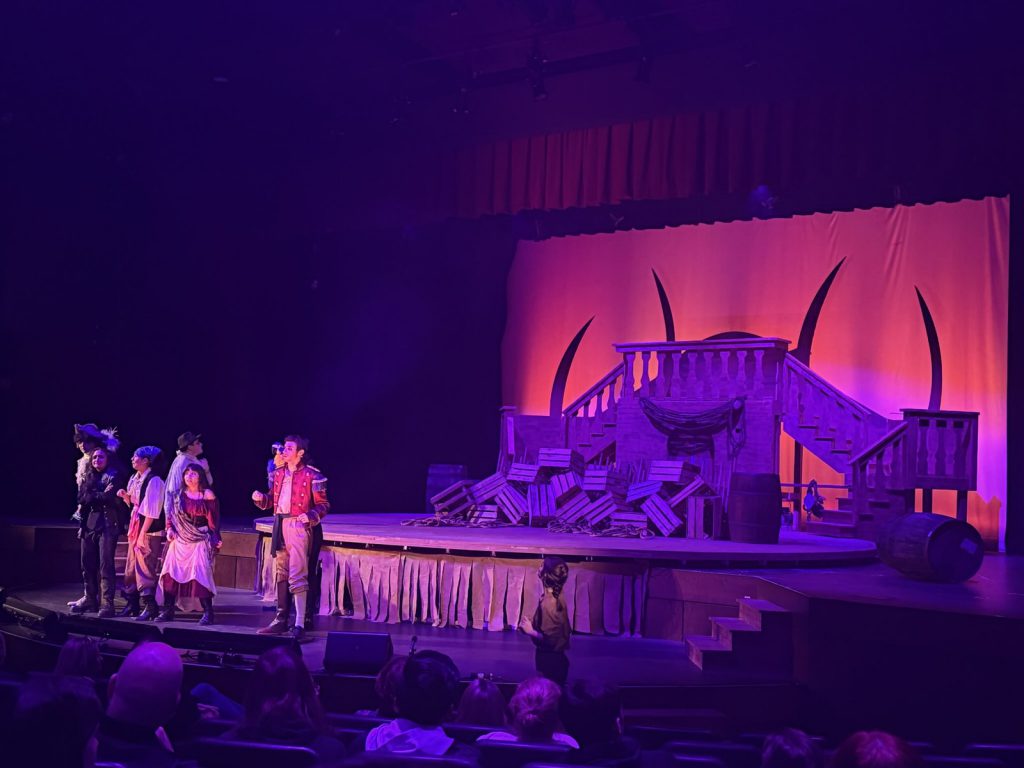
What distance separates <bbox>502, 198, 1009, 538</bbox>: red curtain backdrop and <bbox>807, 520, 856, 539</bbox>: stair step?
1.61 m

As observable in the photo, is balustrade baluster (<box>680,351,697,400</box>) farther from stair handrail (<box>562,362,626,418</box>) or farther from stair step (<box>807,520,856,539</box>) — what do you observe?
stair step (<box>807,520,856,539</box>)

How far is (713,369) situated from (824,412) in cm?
129

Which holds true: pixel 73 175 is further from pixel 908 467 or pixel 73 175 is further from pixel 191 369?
pixel 908 467

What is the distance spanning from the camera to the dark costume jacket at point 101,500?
7754 millimetres

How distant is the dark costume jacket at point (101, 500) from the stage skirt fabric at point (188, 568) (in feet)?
2.10

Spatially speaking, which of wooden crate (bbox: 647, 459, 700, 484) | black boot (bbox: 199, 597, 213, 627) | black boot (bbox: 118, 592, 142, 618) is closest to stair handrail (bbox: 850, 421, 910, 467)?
wooden crate (bbox: 647, 459, 700, 484)

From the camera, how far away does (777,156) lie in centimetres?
1076

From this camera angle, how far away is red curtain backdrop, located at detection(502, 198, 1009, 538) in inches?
463

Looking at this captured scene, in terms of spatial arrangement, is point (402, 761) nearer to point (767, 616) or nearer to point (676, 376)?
point (767, 616)

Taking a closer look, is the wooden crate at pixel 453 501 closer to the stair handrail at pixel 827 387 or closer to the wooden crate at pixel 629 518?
the wooden crate at pixel 629 518

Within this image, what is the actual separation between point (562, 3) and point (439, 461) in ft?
21.0

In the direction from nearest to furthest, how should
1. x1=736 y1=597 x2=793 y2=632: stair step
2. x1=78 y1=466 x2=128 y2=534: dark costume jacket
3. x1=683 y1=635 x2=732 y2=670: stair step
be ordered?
x1=683 y1=635 x2=732 y2=670: stair step
x1=736 y1=597 x2=793 y2=632: stair step
x1=78 y1=466 x2=128 y2=534: dark costume jacket

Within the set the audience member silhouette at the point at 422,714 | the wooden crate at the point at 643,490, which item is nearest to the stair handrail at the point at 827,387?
the wooden crate at the point at 643,490

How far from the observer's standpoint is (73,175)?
11094 millimetres
